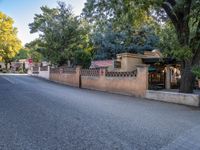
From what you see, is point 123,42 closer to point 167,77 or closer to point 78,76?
point 167,77

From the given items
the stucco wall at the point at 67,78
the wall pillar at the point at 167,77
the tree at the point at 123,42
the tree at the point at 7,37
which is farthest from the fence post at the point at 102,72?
the tree at the point at 7,37

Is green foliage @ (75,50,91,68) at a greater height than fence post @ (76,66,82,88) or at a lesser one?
greater

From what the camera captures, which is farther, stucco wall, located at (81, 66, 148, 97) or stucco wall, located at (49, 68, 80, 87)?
stucco wall, located at (49, 68, 80, 87)

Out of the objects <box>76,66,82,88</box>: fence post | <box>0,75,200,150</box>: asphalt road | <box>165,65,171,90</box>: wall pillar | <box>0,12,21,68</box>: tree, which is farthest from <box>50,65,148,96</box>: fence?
<box>0,12,21,68</box>: tree

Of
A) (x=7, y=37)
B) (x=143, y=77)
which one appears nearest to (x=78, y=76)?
(x=143, y=77)

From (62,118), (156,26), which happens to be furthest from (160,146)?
(156,26)

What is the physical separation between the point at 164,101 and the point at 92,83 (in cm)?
762

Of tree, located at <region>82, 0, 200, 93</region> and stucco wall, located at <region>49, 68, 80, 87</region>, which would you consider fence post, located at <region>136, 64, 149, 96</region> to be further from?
stucco wall, located at <region>49, 68, 80, 87</region>

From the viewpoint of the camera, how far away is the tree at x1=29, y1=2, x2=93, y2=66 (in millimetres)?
26156

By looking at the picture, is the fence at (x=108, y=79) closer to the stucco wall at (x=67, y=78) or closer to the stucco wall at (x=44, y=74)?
the stucco wall at (x=67, y=78)

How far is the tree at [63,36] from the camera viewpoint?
2616 centimetres

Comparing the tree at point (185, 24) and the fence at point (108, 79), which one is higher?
the tree at point (185, 24)

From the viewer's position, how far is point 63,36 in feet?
86.1

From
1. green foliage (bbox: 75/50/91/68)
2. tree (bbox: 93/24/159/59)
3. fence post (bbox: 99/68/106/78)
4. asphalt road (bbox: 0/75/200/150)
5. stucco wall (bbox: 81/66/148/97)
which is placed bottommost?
asphalt road (bbox: 0/75/200/150)
